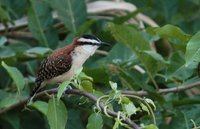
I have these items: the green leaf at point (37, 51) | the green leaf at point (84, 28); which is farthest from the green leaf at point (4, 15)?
the green leaf at point (84, 28)

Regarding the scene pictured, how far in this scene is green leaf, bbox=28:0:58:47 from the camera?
17.8ft

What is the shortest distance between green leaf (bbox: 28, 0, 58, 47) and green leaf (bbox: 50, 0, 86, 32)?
91 mm

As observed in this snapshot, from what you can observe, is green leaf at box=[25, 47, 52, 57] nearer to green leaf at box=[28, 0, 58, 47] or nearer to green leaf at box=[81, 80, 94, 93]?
green leaf at box=[28, 0, 58, 47]

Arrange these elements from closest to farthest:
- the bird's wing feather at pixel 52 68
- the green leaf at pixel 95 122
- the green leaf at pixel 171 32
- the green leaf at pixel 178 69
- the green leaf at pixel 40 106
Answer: the green leaf at pixel 95 122
the green leaf at pixel 171 32
the green leaf at pixel 40 106
the green leaf at pixel 178 69
the bird's wing feather at pixel 52 68

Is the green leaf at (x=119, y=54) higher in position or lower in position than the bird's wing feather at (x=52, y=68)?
lower

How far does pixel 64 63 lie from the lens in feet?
15.2

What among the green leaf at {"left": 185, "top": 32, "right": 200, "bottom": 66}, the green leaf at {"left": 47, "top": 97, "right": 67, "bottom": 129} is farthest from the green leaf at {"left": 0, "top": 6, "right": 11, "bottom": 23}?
the green leaf at {"left": 185, "top": 32, "right": 200, "bottom": 66}

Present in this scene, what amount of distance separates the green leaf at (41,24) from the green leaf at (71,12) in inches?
3.6

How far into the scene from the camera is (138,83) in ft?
15.0

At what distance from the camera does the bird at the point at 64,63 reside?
15.0 feet

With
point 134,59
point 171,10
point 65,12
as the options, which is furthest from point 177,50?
point 171,10

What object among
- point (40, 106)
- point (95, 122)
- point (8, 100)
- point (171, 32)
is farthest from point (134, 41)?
point (95, 122)

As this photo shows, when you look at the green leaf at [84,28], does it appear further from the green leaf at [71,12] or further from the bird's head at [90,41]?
the bird's head at [90,41]

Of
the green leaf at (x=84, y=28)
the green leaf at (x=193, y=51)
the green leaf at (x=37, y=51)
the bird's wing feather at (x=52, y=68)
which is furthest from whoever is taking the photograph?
the green leaf at (x=84, y=28)
